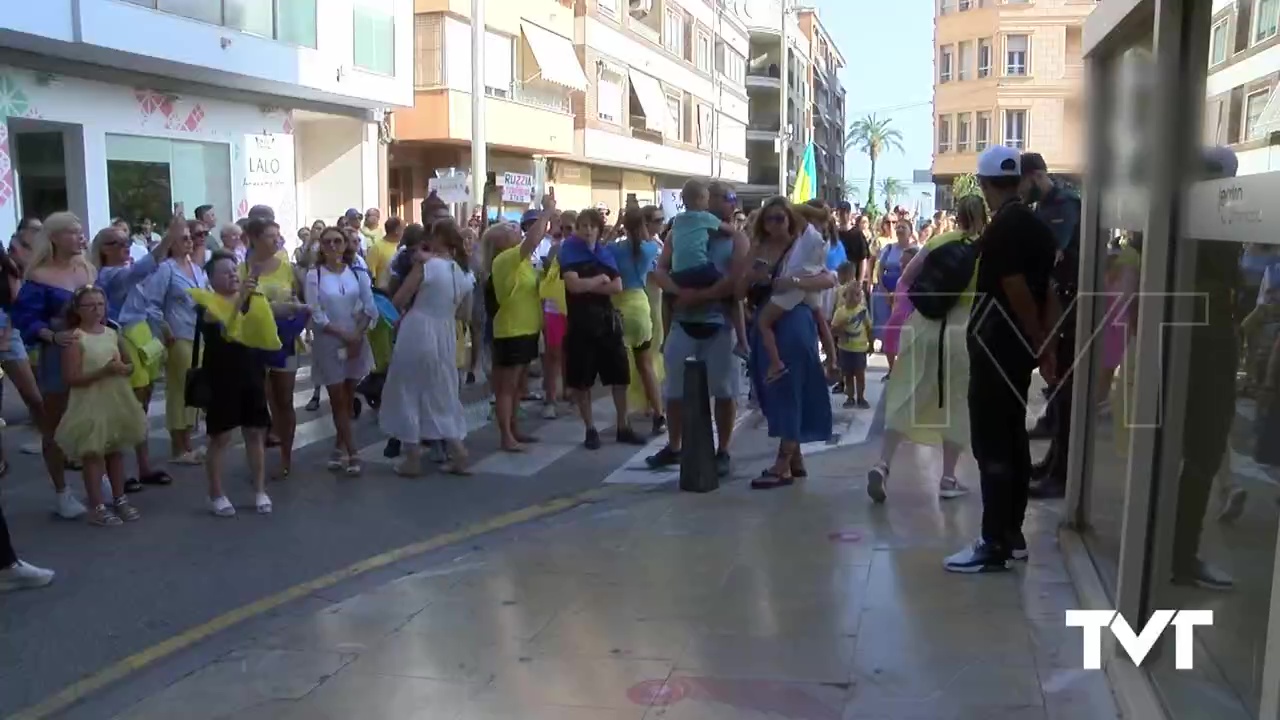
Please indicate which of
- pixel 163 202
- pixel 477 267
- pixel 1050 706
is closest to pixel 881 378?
pixel 477 267

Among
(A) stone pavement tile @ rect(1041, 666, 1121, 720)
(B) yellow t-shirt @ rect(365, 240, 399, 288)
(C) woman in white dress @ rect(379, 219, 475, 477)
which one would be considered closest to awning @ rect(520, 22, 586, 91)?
(B) yellow t-shirt @ rect(365, 240, 399, 288)

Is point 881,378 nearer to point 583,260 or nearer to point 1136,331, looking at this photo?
point 583,260

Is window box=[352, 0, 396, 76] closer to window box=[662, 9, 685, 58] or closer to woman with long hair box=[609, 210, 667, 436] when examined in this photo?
woman with long hair box=[609, 210, 667, 436]

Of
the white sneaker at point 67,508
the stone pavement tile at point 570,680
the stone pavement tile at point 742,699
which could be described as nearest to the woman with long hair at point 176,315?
the white sneaker at point 67,508

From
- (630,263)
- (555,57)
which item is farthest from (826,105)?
(630,263)

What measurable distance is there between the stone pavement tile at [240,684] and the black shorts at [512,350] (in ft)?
13.7

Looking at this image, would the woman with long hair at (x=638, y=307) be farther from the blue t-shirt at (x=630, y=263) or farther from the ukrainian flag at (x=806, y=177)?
the ukrainian flag at (x=806, y=177)

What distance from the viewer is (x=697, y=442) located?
7637mm

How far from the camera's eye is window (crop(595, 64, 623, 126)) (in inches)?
1515

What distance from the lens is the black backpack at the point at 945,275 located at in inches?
241

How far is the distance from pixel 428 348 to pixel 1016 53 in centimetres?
3494

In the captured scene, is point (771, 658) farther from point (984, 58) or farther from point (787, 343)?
point (984, 58)

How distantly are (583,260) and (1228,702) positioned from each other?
21.3 feet

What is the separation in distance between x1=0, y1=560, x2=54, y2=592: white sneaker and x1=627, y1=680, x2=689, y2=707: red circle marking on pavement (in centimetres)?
324
